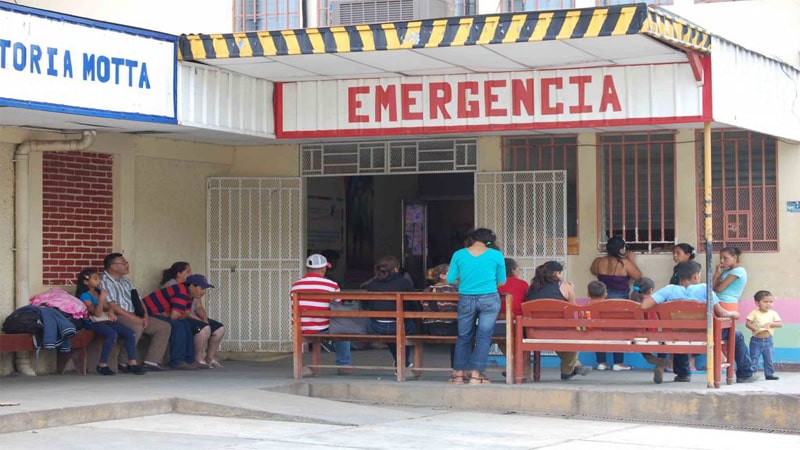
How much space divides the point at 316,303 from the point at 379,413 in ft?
6.51

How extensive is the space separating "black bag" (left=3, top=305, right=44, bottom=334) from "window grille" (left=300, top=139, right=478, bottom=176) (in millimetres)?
4228

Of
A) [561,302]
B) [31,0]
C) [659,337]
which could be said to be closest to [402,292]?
[561,302]

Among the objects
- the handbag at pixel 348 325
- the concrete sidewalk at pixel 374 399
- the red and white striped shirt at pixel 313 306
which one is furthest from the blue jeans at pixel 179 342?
the handbag at pixel 348 325

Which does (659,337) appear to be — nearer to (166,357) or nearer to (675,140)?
(675,140)

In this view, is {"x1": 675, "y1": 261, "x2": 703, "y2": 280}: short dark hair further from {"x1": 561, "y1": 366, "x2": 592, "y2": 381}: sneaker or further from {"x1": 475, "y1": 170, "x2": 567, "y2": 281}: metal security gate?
{"x1": 475, "y1": 170, "x2": 567, "y2": 281}: metal security gate

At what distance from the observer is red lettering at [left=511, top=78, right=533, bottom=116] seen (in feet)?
42.0

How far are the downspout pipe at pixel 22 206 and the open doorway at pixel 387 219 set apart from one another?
16.1 feet

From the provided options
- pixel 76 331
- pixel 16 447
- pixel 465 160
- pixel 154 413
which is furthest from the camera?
pixel 465 160

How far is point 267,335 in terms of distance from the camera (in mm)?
15867

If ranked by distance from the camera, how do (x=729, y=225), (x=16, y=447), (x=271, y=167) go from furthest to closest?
(x=271, y=167), (x=729, y=225), (x=16, y=447)

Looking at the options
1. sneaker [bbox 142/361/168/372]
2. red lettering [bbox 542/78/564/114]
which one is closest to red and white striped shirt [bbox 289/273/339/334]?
sneaker [bbox 142/361/168/372]

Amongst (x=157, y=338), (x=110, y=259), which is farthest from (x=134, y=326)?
(x=110, y=259)

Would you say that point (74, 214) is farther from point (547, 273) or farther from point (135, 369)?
point (547, 273)

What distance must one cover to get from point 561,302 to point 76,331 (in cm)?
506
